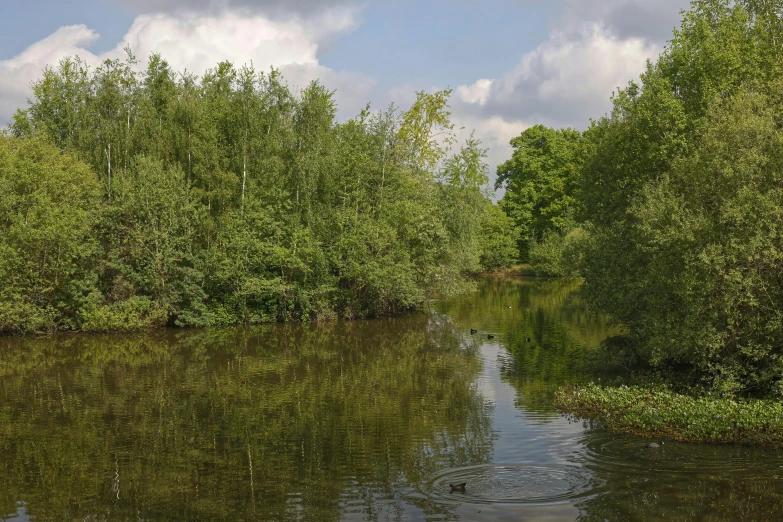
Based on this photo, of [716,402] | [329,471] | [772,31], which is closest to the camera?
[329,471]

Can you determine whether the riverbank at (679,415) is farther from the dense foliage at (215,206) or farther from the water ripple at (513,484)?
the dense foliage at (215,206)

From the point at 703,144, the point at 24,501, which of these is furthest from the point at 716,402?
the point at 24,501

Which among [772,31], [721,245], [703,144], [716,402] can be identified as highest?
[772,31]

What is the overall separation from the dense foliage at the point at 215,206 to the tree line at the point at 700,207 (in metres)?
13.3

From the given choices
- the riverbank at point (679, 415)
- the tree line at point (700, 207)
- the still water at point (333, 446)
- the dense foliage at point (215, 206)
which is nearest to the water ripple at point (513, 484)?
the still water at point (333, 446)

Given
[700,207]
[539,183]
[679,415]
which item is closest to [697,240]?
[700,207]

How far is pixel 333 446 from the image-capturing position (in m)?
19.4

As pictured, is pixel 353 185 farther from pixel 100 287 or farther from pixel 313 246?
pixel 100 287

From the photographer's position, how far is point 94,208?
42.7 m

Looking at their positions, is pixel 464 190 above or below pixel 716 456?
above

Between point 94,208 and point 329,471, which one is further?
point 94,208

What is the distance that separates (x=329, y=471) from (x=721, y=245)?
510 inches

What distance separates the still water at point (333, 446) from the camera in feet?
49.2

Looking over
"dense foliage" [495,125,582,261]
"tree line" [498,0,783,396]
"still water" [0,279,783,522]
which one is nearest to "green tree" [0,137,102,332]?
"still water" [0,279,783,522]
